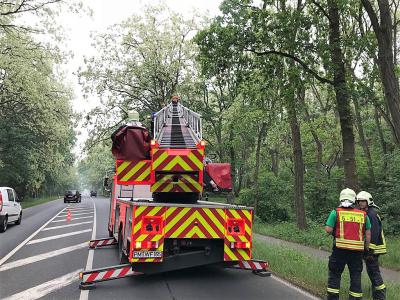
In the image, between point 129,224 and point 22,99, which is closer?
point 129,224

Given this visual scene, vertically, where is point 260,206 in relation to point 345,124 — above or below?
below

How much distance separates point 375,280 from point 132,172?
4999mm

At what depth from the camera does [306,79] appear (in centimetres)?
1249

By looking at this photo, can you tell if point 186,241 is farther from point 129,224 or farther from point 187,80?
point 187,80

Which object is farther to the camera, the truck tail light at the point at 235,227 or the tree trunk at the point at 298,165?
the tree trunk at the point at 298,165

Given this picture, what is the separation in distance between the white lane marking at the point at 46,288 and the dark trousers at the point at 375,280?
557 centimetres

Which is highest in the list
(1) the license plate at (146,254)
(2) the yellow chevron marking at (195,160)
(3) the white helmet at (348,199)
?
(2) the yellow chevron marking at (195,160)

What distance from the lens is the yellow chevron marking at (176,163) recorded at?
8.16 meters

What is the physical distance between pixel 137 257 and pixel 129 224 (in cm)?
99

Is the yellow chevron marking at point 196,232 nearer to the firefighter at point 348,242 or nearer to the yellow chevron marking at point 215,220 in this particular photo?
the yellow chevron marking at point 215,220

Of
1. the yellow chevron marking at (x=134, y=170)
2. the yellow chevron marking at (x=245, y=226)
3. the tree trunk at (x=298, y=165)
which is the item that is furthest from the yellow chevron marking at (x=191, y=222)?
the tree trunk at (x=298, y=165)

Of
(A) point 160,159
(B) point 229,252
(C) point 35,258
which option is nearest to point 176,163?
(A) point 160,159

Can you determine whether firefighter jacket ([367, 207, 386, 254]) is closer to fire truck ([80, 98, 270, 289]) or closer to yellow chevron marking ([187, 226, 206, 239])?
fire truck ([80, 98, 270, 289])

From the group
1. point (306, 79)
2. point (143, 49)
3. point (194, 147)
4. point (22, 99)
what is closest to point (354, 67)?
point (306, 79)
